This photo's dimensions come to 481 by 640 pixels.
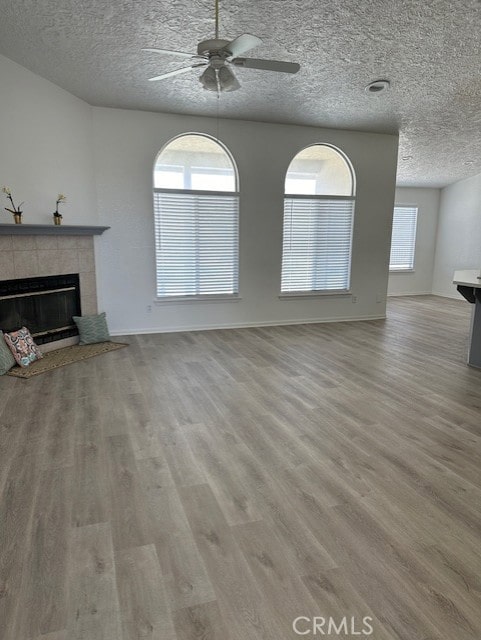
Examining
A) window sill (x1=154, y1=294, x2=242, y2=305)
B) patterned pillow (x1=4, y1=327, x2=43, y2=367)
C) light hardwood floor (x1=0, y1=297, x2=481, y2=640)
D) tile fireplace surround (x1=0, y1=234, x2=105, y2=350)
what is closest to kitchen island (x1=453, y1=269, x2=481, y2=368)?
light hardwood floor (x1=0, y1=297, x2=481, y2=640)

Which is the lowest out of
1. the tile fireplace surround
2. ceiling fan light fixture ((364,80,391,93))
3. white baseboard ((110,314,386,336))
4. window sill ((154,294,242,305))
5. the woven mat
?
the woven mat

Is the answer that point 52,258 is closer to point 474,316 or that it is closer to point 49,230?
point 49,230

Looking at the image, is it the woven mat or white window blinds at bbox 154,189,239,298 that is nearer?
the woven mat

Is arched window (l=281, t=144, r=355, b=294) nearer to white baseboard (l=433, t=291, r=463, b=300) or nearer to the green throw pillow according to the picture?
the green throw pillow

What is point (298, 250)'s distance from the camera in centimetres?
668

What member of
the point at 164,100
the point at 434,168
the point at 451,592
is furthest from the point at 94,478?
the point at 434,168

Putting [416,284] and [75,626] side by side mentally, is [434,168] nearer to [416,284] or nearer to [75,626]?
[416,284]

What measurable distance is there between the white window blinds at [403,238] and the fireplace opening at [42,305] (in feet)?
24.3

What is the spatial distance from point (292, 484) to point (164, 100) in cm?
479

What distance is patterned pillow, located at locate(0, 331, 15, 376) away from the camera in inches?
164

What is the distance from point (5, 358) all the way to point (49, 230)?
5.19 feet

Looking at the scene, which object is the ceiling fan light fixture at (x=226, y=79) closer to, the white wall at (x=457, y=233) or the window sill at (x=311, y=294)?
the window sill at (x=311, y=294)

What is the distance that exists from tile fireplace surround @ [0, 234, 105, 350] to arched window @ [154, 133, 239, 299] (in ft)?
3.23

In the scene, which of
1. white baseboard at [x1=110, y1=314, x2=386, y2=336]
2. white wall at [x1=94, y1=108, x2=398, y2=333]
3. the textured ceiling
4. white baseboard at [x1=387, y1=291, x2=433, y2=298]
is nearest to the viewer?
the textured ceiling
